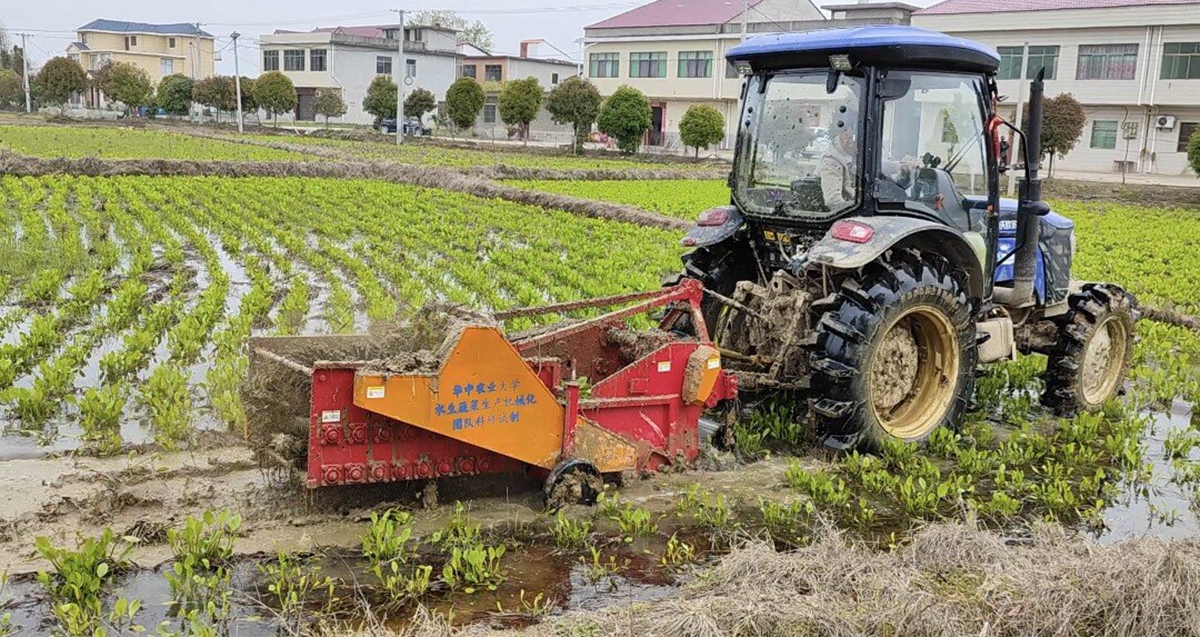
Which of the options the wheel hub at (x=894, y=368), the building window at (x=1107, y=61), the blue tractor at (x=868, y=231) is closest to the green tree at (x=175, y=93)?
the building window at (x=1107, y=61)

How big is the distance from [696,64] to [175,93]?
30062 mm

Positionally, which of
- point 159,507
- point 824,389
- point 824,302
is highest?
point 824,302

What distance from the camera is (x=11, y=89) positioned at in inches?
2736

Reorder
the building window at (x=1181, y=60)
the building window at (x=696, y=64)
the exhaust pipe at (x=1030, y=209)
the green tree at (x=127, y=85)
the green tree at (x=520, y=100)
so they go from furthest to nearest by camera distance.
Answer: the green tree at (x=127, y=85) < the building window at (x=696, y=64) < the green tree at (x=520, y=100) < the building window at (x=1181, y=60) < the exhaust pipe at (x=1030, y=209)

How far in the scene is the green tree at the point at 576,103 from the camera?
41281mm

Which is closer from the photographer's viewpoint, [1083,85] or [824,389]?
[824,389]

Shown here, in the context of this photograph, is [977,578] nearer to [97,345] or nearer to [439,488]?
A: [439,488]

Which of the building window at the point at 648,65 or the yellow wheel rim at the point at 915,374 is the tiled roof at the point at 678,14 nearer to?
the building window at the point at 648,65

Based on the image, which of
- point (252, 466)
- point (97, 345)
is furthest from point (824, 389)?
point (97, 345)

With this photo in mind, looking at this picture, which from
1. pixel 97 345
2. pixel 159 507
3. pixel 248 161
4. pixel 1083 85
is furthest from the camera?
pixel 1083 85

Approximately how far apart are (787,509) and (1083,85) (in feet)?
125

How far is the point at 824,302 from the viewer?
5.92 metres

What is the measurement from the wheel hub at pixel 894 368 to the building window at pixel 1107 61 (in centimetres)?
3585

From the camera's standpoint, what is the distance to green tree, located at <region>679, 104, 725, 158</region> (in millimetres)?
38250
